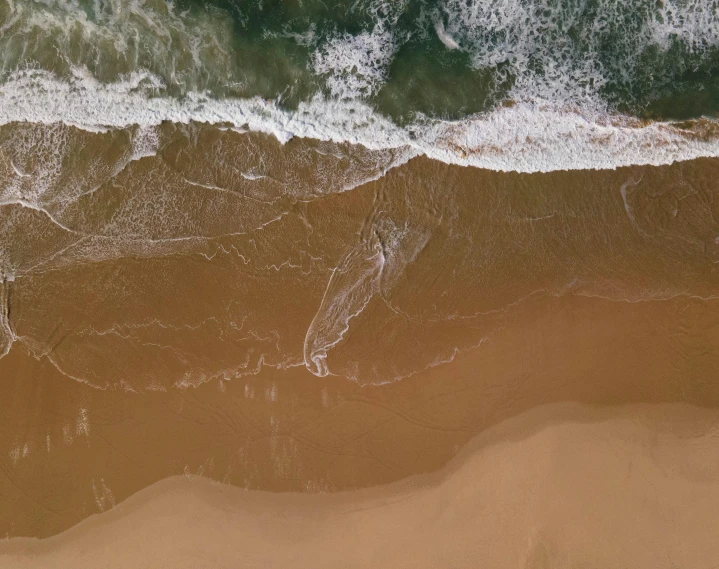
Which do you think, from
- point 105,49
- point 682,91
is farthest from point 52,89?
point 682,91

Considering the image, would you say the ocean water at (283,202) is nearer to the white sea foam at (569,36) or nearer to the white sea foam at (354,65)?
the white sea foam at (354,65)

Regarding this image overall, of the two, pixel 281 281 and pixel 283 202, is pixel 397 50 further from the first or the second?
pixel 281 281

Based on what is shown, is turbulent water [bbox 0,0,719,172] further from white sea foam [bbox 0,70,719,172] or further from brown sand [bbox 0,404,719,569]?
brown sand [bbox 0,404,719,569]

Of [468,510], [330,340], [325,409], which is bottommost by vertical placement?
[468,510]

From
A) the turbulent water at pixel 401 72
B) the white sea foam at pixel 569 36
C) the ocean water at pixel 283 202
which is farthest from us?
the white sea foam at pixel 569 36

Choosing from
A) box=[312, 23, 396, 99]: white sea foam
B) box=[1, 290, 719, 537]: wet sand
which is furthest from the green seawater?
Answer: box=[1, 290, 719, 537]: wet sand

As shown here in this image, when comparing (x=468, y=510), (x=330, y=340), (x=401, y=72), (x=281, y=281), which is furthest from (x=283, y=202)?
(x=468, y=510)

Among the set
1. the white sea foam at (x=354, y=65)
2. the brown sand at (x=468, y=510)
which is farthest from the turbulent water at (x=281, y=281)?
the white sea foam at (x=354, y=65)
